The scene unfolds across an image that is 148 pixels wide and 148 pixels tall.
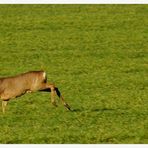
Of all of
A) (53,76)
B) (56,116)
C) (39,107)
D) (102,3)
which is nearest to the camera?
(56,116)

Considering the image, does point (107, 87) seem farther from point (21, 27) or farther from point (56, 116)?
point (21, 27)

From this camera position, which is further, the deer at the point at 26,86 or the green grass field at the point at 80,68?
the deer at the point at 26,86

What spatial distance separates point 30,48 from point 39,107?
26.6ft

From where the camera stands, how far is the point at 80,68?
66.8 ft

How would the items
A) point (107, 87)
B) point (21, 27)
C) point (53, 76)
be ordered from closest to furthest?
point (107, 87)
point (53, 76)
point (21, 27)

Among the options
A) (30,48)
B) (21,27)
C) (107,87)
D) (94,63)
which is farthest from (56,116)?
(21,27)

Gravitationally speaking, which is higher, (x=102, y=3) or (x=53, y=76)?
(x=102, y=3)

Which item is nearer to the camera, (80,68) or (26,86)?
(26,86)

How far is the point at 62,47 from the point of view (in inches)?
912

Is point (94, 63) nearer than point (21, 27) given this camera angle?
Yes

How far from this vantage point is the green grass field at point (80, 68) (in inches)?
511

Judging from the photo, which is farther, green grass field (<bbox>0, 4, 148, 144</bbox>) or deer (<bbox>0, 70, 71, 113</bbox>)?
deer (<bbox>0, 70, 71, 113</bbox>)

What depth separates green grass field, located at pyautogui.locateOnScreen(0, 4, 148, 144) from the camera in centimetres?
1297

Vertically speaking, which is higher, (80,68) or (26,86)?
(80,68)
